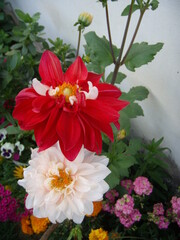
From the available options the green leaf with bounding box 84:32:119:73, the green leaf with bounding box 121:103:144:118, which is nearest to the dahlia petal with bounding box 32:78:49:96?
the green leaf with bounding box 84:32:119:73

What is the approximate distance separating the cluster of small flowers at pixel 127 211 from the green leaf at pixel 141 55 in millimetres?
386

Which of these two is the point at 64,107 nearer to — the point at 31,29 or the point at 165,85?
the point at 165,85

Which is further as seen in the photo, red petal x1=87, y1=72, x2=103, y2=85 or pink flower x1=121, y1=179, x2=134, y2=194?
pink flower x1=121, y1=179, x2=134, y2=194

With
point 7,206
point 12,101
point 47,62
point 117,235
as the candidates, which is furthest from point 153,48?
point 12,101

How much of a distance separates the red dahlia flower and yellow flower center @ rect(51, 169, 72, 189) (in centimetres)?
6

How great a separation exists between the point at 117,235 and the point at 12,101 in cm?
74

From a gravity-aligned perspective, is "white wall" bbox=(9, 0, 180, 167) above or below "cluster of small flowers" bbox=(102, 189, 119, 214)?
above

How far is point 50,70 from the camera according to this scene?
446mm

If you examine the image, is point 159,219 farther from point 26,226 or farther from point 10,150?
point 10,150

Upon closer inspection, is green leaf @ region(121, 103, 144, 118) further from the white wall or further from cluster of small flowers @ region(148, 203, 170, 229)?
cluster of small flowers @ region(148, 203, 170, 229)

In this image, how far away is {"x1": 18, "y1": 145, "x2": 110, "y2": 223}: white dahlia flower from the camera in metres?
0.44

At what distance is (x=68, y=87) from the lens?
1.40ft

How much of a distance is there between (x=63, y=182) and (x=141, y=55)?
15.3 inches

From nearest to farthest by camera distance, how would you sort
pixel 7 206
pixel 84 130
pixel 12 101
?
pixel 84 130 → pixel 7 206 → pixel 12 101
